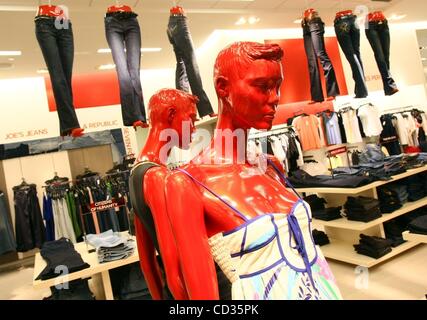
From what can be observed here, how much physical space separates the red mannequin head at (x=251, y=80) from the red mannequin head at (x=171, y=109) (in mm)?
281

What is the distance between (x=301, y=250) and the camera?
29.1 inches

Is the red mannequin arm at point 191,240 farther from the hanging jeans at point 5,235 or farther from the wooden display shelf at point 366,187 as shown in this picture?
the hanging jeans at point 5,235

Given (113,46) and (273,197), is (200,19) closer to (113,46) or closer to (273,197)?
(113,46)

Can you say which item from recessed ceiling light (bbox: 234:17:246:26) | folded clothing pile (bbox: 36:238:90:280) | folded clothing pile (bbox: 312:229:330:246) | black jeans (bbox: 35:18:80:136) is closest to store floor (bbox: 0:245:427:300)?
folded clothing pile (bbox: 312:229:330:246)

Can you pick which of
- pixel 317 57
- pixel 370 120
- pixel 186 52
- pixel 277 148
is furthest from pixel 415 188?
pixel 186 52

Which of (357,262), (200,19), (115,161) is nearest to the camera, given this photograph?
(357,262)

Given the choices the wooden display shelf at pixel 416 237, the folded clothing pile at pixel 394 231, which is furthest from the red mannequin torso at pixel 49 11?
the folded clothing pile at pixel 394 231

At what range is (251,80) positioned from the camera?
734 mm

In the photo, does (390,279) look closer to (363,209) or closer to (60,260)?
(363,209)

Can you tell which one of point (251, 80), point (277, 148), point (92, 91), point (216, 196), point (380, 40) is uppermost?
point (92, 91)

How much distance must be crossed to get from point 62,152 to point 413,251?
17.6 feet

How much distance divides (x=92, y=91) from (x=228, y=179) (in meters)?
5.91

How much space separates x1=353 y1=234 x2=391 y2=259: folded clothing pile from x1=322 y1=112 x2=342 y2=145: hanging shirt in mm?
2401
